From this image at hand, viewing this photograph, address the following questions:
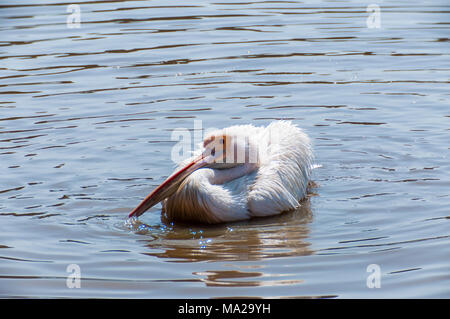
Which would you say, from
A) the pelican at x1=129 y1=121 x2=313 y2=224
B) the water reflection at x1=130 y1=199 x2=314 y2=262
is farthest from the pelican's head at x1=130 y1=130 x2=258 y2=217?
the water reflection at x1=130 y1=199 x2=314 y2=262

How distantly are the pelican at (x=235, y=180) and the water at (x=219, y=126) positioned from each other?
0.12 metres

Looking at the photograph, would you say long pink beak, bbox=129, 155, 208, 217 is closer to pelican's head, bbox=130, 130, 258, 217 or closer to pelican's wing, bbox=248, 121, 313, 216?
pelican's head, bbox=130, 130, 258, 217

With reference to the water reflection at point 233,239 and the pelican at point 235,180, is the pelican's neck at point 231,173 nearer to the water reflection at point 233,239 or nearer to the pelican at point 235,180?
the pelican at point 235,180

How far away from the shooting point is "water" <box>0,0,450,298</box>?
203 inches

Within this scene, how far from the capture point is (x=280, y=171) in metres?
6.42

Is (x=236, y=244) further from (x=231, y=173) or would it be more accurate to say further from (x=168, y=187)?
(x=231, y=173)

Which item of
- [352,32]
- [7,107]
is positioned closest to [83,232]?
[7,107]

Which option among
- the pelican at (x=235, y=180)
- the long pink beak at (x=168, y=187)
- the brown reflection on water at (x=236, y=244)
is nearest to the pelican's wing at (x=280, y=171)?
the pelican at (x=235, y=180)

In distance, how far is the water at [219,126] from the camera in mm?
5156

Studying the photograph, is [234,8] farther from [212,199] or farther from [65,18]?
[212,199]

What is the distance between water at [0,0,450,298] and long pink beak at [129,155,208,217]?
0.16 metres

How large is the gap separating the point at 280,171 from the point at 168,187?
868mm
